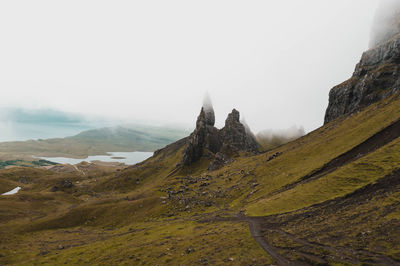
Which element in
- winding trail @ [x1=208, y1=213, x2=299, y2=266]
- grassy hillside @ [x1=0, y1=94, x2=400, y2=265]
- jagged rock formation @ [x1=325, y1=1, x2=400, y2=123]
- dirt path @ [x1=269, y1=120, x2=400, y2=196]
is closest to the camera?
winding trail @ [x1=208, y1=213, x2=299, y2=266]

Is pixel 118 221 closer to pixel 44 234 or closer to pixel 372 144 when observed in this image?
pixel 44 234

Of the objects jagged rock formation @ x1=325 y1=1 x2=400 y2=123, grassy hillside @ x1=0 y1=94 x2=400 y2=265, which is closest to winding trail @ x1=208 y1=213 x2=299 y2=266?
grassy hillside @ x1=0 y1=94 x2=400 y2=265

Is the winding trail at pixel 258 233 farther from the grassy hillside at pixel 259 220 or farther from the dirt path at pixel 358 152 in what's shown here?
the dirt path at pixel 358 152

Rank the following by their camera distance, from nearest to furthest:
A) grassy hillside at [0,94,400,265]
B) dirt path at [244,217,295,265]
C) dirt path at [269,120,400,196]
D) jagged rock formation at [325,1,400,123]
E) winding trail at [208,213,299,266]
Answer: dirt path at [244,217,295,265] < winding trail at [208,213,299,266] < grassy hillside at [0,94,400,265] < dirt path at [269,120,400,196] < jagged rock formation at [325,1,400,123]

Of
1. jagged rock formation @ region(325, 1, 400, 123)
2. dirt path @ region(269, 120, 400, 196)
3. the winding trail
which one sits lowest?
the winding trail

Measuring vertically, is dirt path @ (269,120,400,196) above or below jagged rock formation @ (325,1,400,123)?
below

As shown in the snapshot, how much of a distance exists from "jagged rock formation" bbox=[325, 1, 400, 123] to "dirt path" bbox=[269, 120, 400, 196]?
74771 millimetres

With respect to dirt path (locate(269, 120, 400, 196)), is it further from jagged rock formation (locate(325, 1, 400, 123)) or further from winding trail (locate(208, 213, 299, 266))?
jagged rock formation (locate(325, 1, 400, 123))

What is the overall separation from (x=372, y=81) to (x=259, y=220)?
15661cm

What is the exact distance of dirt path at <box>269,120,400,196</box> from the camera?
64.3m

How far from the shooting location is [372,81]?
14025 cm

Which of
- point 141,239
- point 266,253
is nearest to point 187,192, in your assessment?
point 141,239

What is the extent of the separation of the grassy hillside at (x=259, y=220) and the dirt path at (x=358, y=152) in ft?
1.06

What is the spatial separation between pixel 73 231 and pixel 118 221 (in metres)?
19.5
